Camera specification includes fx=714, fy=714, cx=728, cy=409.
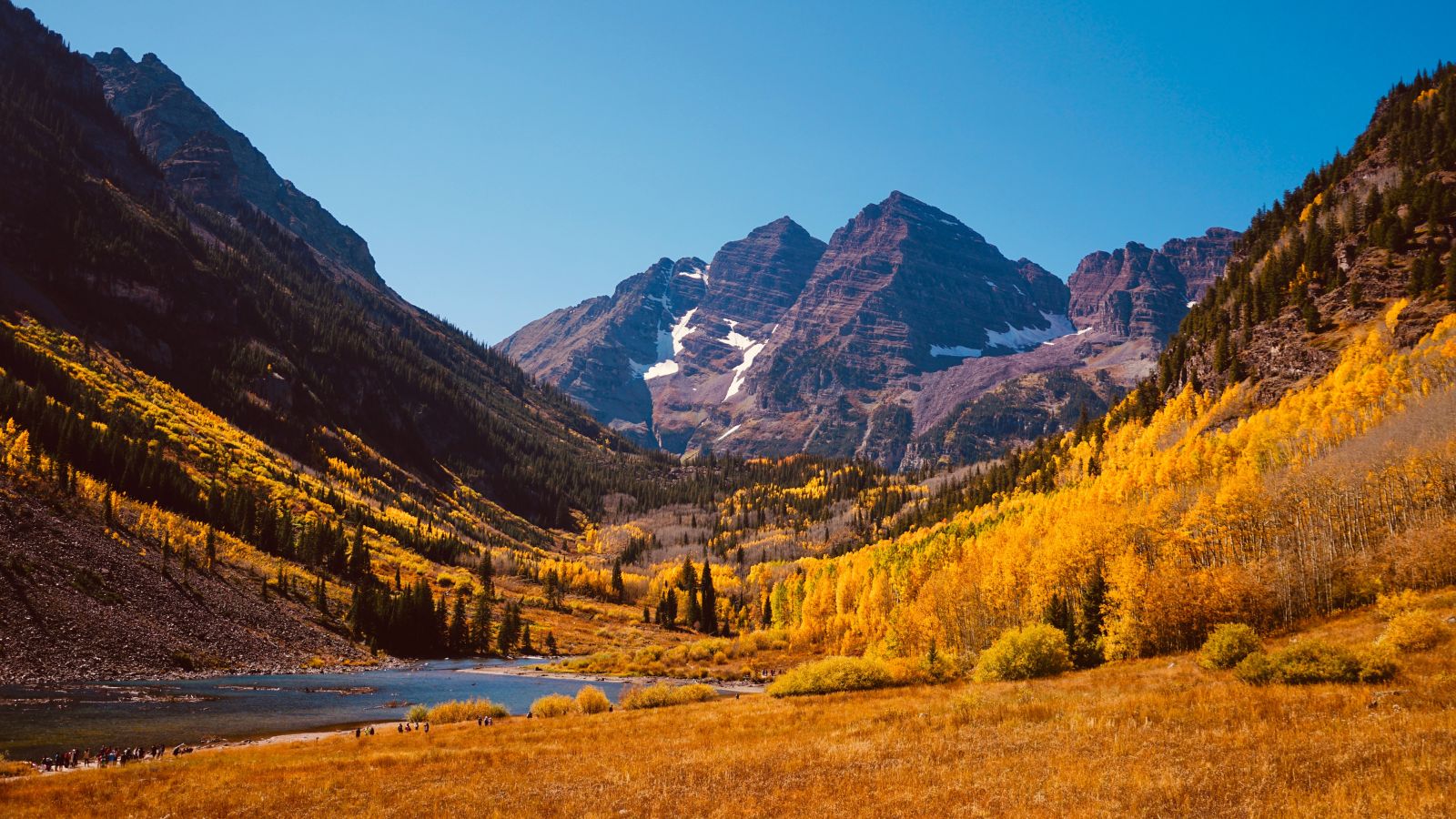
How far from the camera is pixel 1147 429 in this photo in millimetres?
141500

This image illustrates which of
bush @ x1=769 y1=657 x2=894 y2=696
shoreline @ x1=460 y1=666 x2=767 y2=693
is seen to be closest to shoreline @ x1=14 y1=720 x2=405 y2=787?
bush @ x1=769 y1=657 x2=894 y2=696

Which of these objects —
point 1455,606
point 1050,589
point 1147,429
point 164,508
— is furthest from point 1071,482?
point 164,508

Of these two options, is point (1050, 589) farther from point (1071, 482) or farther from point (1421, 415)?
point (1071, 482)

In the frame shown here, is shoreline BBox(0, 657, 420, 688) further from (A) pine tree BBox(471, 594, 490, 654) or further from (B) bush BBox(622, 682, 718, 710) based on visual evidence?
(B) bush BBox(622, 682, 718, 710)

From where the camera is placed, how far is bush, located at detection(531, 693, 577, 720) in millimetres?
55500

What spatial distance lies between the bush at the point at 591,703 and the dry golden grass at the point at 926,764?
46.7 feet

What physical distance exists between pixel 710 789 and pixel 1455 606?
150 ft

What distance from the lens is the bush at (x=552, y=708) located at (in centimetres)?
5550

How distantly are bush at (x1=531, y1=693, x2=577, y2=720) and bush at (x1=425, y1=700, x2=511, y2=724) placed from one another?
307 centimetres

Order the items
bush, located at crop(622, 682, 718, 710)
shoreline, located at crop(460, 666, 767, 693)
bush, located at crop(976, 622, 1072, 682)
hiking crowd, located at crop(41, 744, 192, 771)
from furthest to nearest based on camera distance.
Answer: shoreline, located at crop(460, 666, 767, 693)
bush, located at crop(622, 682, 718, 710)
bush, located at crop(976, 622, 1072, 682)
hiking crowd, located at crop(41, 744, 192, 771)

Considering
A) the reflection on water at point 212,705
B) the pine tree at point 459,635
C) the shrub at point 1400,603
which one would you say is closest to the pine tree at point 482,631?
the pine tree at point 459,635

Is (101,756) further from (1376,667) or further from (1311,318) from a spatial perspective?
(1311,318)

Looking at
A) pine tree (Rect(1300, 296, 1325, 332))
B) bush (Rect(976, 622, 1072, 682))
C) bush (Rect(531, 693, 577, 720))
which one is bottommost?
bush (Rect(531, 693, 577, 720))

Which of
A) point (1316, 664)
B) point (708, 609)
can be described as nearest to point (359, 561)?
point (708, 609)
